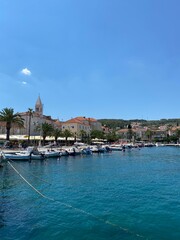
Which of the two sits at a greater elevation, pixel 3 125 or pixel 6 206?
pixel 3 125

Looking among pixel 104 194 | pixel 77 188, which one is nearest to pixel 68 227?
pixel 104 194

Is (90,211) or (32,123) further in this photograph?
(32,123)

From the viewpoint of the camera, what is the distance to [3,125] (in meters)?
106

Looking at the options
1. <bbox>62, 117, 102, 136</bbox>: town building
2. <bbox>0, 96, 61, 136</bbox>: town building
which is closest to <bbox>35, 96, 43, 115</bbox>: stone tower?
<bbox>0, 96, 61, 136</bbox>: town building

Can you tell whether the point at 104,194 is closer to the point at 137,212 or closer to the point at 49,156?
the point at 137,212

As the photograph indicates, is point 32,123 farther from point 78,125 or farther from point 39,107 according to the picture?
point 78,125

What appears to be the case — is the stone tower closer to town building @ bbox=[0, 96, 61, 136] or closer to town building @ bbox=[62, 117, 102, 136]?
town building @ bbox=[0, 96, 61, 136]

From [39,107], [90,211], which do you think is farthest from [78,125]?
[90,211]

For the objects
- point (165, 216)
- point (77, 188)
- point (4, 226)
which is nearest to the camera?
point (4, 226)

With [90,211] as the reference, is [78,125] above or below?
above

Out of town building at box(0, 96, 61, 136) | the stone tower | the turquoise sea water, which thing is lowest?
the turquoise sea water

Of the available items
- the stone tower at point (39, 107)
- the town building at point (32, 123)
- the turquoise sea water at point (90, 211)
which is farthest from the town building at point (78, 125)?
the turquoise sea water at point (90, 211)

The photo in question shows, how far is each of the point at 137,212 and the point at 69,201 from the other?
5814 mm

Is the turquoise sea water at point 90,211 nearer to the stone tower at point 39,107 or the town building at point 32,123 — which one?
the town building at point 32,123
